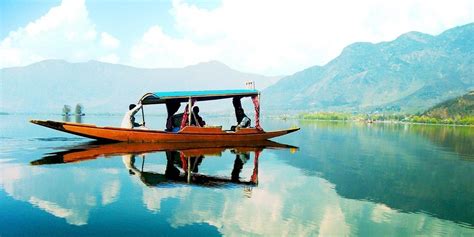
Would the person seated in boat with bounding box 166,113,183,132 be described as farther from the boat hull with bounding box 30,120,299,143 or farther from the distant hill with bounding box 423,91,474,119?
the distant hill with bounding box 423,91,474,119

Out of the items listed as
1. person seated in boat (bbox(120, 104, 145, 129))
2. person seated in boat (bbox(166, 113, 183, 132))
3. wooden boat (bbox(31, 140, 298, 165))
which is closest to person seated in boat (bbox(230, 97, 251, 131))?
wooden boat (bbox(31, 140, 298, 165))

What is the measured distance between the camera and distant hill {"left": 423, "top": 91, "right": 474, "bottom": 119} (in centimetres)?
13315

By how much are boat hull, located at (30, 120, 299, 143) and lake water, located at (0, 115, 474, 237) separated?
7.76 ft

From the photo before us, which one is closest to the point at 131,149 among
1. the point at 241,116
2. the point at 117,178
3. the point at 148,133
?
the point at 148,133

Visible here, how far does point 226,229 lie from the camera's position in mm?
9258

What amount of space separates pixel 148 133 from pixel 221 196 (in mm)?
12626

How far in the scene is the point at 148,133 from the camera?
23547 millimetres

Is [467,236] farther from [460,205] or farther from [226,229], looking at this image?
[226,229]

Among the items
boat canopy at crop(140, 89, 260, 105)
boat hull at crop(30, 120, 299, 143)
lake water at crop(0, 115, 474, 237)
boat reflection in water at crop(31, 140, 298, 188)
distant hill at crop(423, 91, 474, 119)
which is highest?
distant hill at crop(423, 91, 474, 119)

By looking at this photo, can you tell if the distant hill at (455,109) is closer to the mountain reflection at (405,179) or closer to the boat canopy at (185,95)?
the mountain reflection at (405,179)

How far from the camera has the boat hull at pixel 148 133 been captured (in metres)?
22.3

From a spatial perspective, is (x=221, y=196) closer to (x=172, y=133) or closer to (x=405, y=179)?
(x=405, y=179)

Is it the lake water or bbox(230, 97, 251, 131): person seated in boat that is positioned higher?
bbox(230, 97, 251, 131): person seated in boat

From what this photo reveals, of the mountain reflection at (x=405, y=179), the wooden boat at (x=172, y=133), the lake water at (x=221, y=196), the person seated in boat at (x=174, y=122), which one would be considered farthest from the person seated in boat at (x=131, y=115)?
the mountain reflection at (x=405, y=179)
